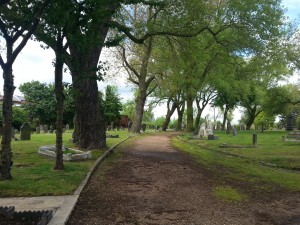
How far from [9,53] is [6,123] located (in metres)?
1.85

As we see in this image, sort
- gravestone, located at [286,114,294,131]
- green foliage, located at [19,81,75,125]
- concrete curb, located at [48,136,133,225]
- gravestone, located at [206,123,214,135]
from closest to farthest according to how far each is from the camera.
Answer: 1. concrete curb, located at [48,136,133,225]
2. gravestone, located at [206,123,214,135]
3. green foliage, located at [19,81,75,125]
4. gravestone, located at [286,114,294,131]

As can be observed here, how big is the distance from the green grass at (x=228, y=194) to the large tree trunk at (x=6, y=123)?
5187 mm

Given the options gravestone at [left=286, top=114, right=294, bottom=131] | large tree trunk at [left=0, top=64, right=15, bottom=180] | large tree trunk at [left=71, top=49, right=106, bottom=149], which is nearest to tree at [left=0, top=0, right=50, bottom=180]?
large tree trunk at [left=0, top=64, right=15, bottom=180]

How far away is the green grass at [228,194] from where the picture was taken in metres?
7.77

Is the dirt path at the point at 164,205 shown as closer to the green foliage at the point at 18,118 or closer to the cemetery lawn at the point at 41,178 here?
the cemetery lawn at the point at 41,178

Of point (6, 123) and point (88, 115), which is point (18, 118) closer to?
point (88, 115)

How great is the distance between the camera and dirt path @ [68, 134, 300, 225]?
243 inches

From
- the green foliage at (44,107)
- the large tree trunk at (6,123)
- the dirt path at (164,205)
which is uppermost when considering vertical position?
the green foliage at (44,107)

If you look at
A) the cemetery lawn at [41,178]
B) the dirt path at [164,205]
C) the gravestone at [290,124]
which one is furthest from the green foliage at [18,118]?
the gravestone at [290,124]

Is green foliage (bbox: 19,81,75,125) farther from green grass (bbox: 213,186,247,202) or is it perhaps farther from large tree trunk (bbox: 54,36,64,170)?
green grass (bbox: 213,186,247,202)

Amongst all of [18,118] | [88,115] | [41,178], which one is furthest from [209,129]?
[18,118]

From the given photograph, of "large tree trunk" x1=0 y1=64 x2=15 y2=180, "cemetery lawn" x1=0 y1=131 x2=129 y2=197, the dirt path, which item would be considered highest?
"large tree trunk" x1=0 y1=64 x2=15 y2=180

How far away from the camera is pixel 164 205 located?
7125 mm

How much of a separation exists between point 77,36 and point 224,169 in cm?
675
